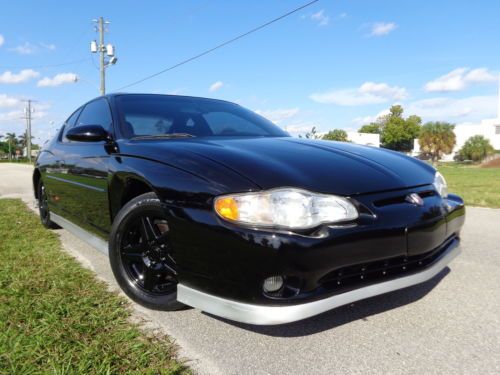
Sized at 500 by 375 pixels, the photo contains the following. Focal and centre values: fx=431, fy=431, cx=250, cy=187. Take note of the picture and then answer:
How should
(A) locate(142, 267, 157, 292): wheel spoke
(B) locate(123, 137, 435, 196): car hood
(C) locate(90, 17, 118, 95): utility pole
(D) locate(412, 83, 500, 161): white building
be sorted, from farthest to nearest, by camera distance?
(D) locate(412, 83, 500, 161): white building < (C) locate(90, 17, 118, 95): utility pole < (A) locate(142, 267, 157, 292): wheel spoke < (B) locate(123, 137, 435, 196): car hood

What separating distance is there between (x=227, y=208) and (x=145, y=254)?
82 centimetres

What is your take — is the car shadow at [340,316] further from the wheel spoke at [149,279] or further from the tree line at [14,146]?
the tree line at [14,146]

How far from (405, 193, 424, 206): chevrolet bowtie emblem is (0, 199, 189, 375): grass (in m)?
1.35

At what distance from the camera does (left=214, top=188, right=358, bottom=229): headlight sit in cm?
187

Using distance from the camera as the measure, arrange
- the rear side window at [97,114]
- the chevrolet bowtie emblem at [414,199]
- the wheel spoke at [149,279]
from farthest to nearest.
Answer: the rear side window at [97,114] → the wheel spoke at [149,279] → the chevrolet bowtie emblem at [414,199]

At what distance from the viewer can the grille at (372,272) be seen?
1.91m

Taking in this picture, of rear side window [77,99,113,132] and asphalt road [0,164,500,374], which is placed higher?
rear side window [77,99,113,132]

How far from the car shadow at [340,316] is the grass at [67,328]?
0.52 metres

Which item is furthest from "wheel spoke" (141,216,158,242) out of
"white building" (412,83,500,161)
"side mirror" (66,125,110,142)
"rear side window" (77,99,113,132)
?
"white building" (412,83,500,161)

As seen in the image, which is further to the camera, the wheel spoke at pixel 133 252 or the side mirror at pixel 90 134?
the side mirror at pixel 90 134

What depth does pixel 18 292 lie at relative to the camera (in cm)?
274

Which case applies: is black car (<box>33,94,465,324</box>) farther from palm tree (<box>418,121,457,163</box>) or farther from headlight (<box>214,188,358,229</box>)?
palm tree (<box>418,121,457,163</box>)

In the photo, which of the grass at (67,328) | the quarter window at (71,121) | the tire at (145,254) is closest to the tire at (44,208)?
the quarter window at (71,121)

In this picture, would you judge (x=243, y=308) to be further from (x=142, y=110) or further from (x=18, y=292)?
(x=142, y=110)
